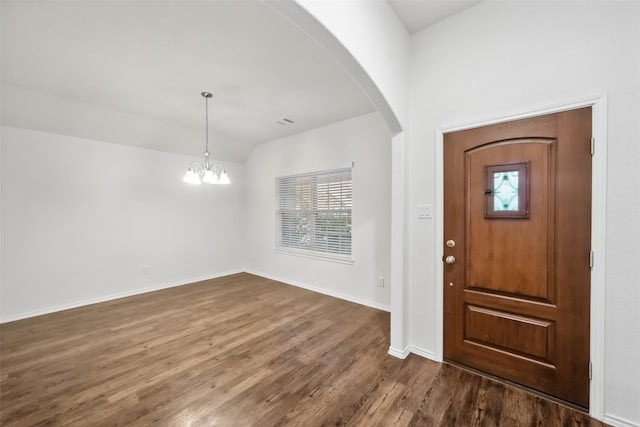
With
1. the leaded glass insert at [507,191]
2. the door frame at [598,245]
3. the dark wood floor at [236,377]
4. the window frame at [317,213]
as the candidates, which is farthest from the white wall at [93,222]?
the door frame at [598,245]

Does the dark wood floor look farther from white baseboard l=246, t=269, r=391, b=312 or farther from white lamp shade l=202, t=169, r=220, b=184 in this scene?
white lamp shade l=202, t=169, r=220, b=184

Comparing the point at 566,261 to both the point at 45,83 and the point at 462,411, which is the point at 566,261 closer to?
the point at 462,411

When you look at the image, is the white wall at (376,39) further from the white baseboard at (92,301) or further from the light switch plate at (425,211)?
the white baseboard at (92,301)

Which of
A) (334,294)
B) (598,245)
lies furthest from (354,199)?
(598,245)

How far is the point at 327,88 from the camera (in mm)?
2893

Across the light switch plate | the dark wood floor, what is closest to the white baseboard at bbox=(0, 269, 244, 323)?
the dark wood floor

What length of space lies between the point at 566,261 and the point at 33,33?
4.33 meters

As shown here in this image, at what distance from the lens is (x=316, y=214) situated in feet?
14.5

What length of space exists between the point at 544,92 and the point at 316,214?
325 centimetres

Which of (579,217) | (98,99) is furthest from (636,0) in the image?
(98,99)

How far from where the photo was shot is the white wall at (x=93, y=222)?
3.19 m

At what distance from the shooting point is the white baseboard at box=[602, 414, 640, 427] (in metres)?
1.50

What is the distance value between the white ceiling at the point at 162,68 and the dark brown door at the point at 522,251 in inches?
50.7

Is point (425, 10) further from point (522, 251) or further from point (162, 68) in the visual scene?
point (162, 68)
